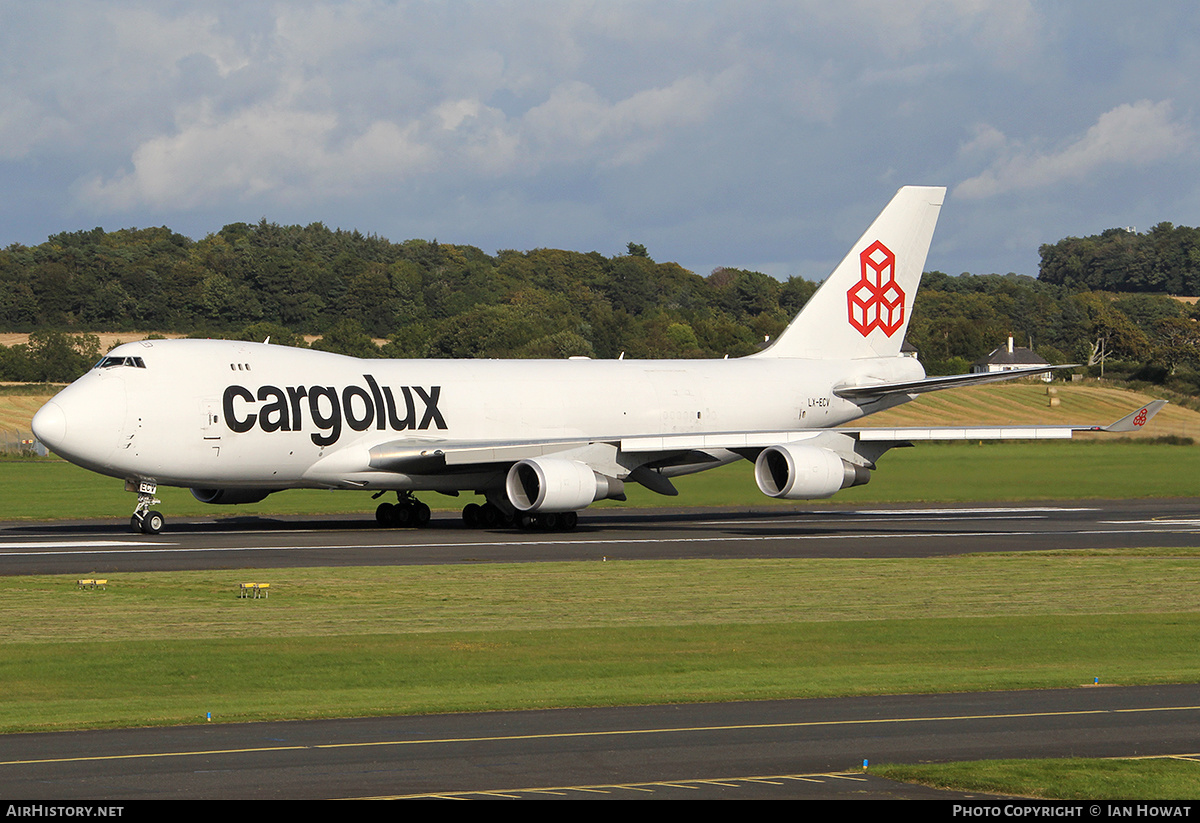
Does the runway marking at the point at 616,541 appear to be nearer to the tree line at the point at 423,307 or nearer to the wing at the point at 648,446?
the wing at the point at 648,446

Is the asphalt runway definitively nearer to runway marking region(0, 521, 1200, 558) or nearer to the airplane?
runway marking region(0, 521, 1200, 558)

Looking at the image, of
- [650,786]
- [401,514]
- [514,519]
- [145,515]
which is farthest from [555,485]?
[650,786]

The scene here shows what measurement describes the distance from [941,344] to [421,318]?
176 ft

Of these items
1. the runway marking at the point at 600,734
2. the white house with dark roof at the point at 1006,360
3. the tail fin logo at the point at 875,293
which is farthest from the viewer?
the white house with dark roof at the point at 1006,360

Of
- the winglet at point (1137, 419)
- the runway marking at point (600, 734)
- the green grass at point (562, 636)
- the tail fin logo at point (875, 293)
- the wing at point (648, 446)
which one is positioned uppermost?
the tail fin logo at point (875, 293)

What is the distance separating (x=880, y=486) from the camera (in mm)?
55000

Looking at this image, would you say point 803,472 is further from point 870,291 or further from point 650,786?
point 650,786

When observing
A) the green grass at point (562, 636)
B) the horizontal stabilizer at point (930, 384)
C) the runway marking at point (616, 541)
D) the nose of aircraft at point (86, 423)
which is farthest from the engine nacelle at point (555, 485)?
the horizontal stabilizer at point (930, 384)

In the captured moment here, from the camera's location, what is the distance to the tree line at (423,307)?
12038 centimetres

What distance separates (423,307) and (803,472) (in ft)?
383

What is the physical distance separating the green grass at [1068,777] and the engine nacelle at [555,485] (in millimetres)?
25812

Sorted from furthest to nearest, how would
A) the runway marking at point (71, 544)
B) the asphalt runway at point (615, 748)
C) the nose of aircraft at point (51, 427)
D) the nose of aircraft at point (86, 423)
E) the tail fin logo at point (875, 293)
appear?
the tail fin logo at point (875, 293)
the nose of aircraft at point (86, 423)
the nose of aircraft at point (51, 427)
the runway marking at point (71, 544)
the asphalt runway at point (615, 748)
